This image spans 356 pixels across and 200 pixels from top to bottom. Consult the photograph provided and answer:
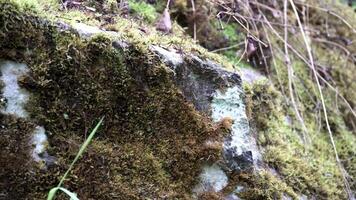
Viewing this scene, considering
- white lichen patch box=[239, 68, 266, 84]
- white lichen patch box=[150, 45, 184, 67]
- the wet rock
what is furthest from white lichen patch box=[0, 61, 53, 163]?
white lichen patch box=[239, 68, 266, 84]

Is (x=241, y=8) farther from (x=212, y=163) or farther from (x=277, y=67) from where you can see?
(x=212, y=163)

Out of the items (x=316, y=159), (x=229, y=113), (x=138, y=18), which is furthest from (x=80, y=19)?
(x=316, y=159)

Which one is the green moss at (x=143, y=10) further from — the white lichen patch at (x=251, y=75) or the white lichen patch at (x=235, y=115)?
the white lichen patch at (x=235, y=115)

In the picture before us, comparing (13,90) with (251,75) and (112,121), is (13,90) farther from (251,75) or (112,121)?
(251,75)

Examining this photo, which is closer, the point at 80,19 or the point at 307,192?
the point at 80,19

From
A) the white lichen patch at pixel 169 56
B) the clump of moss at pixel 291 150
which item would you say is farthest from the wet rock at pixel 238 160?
the white lichen patch at pixel 169 56

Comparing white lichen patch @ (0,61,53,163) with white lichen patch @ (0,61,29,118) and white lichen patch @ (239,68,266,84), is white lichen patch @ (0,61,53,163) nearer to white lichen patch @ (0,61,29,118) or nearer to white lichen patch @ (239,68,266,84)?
white lichen patch @ (0,61,29,118)

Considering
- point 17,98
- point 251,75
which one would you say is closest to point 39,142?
point 17,98

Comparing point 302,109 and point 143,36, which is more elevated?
point 143,36
